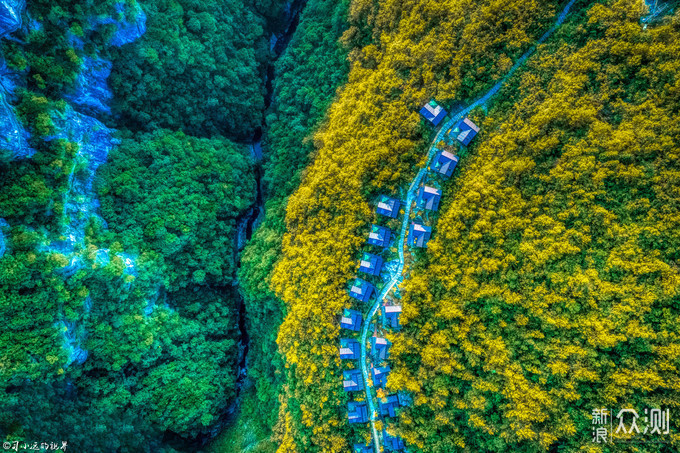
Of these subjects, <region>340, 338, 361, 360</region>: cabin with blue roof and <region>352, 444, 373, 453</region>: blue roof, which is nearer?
<region>352, 444, 373, 453</region>: blue roof

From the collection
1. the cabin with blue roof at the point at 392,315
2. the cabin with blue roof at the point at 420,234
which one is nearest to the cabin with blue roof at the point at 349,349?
the cabin with blue roof at the point at 392,315

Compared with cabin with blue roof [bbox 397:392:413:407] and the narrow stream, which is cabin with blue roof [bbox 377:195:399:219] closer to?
cabin with blue roof [bbox 397:392:413:407]

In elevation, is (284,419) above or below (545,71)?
below

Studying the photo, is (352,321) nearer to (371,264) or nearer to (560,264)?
(371,264)

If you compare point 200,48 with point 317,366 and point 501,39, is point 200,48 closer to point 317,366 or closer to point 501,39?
point 501,39

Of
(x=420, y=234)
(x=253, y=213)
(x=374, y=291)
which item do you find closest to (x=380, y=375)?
(x=374, y=291)

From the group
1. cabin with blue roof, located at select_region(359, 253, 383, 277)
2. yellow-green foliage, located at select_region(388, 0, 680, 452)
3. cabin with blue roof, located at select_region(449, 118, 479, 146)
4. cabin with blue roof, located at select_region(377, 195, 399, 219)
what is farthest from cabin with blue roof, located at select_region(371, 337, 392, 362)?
cabin with blue roof, located at select_region(449, 118, 479, 146)

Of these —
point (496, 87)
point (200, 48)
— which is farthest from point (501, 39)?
point (200, 48)
